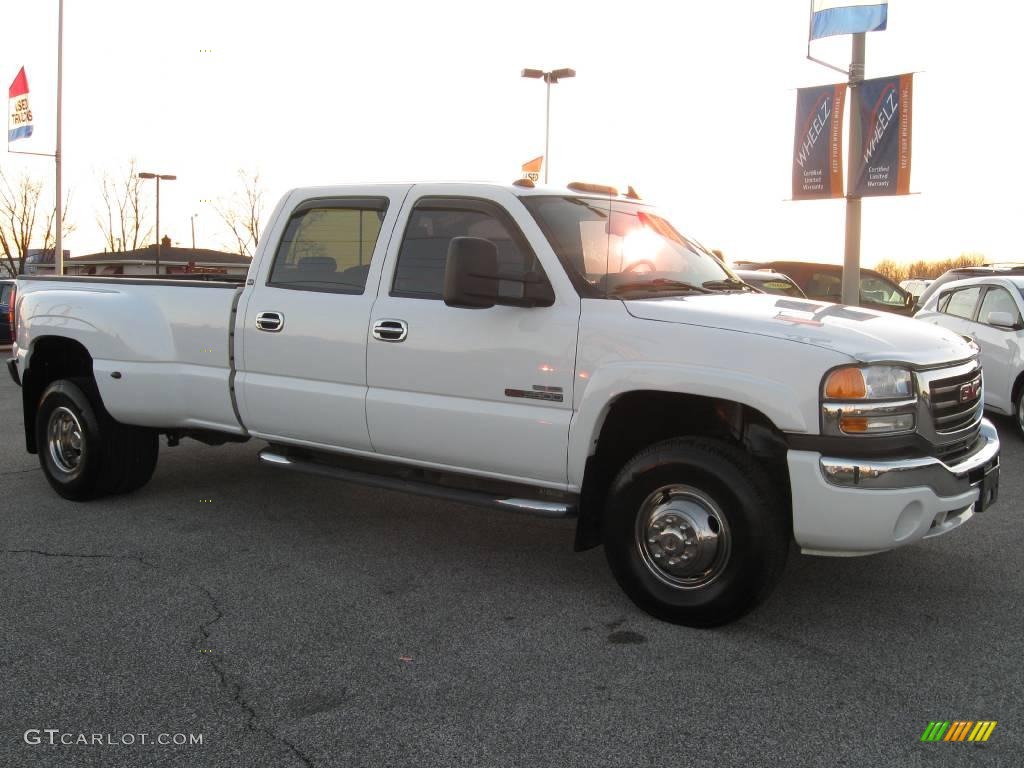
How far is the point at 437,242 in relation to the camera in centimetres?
514

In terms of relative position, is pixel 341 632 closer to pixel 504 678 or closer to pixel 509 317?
pixel 504 678

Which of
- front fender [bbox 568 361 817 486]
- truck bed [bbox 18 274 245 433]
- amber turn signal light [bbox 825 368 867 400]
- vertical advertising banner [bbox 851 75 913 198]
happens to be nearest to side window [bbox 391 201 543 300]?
front fender [bbox 568 361 817 486]

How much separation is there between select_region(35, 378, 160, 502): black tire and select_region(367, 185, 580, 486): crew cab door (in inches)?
91.9

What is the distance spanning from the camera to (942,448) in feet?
13.8

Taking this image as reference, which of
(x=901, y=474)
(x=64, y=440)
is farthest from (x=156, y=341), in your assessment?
(x=901, y=474)

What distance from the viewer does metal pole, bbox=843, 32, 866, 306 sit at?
16016 mm

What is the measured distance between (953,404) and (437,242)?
264 cm

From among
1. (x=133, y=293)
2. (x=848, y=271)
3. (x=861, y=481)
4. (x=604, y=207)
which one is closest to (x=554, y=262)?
(x=604, y=207)

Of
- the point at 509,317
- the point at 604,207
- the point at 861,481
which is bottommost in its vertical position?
the point at 861,481

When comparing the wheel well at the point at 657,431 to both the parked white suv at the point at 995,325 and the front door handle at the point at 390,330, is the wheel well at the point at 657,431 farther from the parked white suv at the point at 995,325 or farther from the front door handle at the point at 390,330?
the parked white suv at the point at 995,325

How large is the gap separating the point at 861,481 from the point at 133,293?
4592 mm

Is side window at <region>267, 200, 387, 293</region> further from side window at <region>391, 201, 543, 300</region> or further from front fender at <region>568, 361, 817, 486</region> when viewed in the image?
front fender at <region>568, 361, 817, 486</region>

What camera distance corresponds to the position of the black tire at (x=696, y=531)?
4.11 metres

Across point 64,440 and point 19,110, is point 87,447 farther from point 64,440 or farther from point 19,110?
point 19,110
